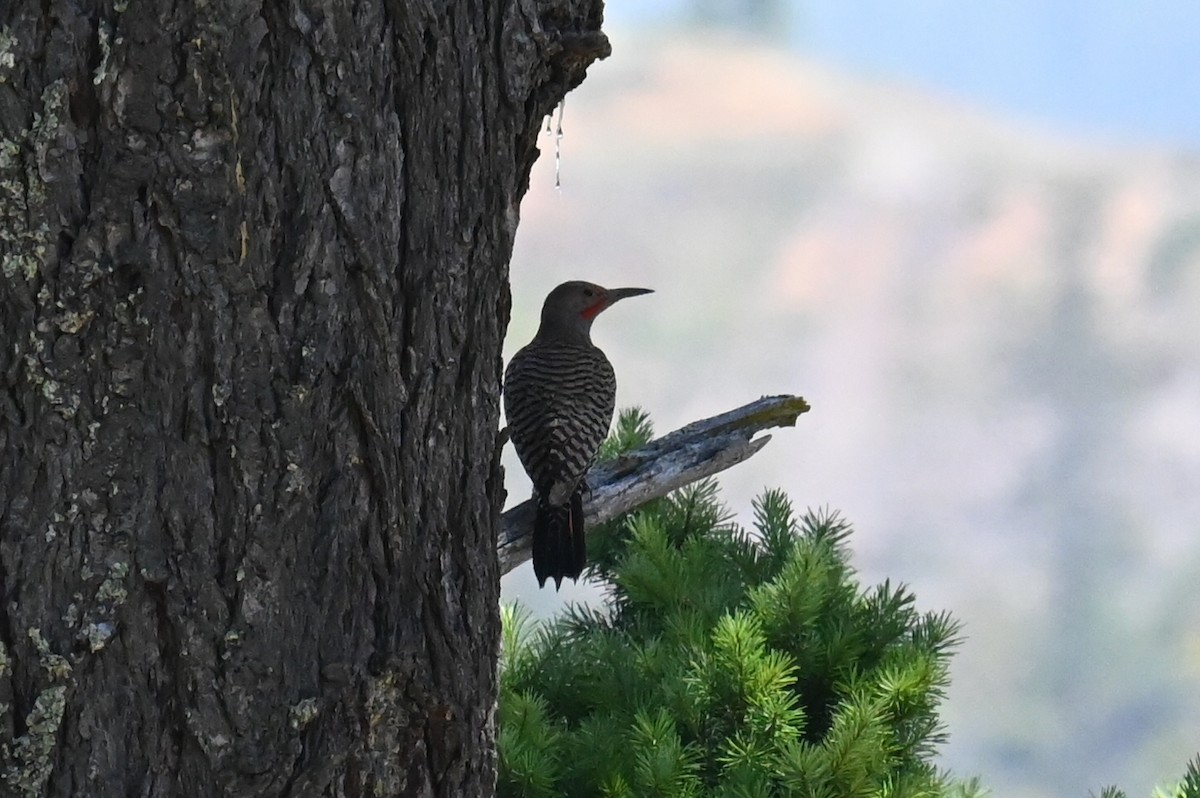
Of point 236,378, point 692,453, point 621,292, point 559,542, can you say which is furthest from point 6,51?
point 621,292

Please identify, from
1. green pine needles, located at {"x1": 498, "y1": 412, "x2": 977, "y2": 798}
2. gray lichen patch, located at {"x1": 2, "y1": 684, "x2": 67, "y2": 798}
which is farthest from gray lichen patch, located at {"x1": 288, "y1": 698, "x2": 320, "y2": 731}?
green pine needles, located at {"x1": 498, "y1": 412, "x2": 977, "y2": 798}

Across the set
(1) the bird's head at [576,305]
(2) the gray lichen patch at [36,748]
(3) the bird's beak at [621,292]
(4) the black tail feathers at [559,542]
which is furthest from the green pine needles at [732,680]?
(2) the gray lichen patch at [36,748]

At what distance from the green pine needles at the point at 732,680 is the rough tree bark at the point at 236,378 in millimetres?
972

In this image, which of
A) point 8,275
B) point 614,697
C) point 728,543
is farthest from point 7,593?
point 728,543

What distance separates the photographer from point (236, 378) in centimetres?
88

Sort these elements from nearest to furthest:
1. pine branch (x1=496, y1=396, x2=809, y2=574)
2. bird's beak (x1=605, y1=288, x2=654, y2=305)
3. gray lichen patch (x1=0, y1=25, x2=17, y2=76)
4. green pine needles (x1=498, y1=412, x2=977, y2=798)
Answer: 1. gray lichen patch (x1=0, y1=25, x2=17, y2=76)
2. green pine needles (x1=498, y1=412, x2=977, y2=798)
3. pine branch (x1=496, y1=396, x2=809, y2=574)
4. bird's beak (x1=605, y1=288, x2=654, y2=305)

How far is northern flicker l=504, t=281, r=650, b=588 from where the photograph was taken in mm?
2271

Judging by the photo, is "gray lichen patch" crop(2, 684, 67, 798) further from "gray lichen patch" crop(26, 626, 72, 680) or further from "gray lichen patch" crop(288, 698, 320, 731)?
"gray lichen patch" crop(288, 698, 320, 731)

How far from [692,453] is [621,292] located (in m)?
0.75

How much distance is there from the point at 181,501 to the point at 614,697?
1.33m

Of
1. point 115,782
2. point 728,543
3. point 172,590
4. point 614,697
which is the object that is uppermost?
point 728,543

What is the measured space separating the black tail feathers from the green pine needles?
0.08 metres

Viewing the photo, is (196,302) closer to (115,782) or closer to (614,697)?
(115,782)

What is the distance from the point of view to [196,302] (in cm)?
86
